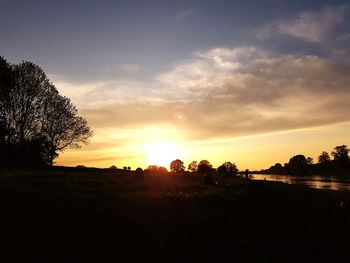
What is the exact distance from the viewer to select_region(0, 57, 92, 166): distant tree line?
196ft

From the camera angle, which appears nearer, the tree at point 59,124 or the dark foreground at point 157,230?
the dark foreground at point 157,230

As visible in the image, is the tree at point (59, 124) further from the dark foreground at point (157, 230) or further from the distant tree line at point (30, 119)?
the dark foreground at point (157, 230)

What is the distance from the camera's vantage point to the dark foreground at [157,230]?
15352 millimetres

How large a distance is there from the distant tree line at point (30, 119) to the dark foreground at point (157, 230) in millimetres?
37918

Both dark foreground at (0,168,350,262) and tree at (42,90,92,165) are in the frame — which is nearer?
dark foreground at (0,168,350,262)

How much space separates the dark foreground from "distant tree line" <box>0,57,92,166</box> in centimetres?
3792

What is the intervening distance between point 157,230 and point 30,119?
5251cm

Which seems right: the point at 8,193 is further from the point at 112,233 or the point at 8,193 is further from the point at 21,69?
the point at 21,69

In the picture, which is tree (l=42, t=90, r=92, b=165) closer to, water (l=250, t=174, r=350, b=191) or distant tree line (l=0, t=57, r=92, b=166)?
distant tree line (l=0, t=57, r=92, b=166)

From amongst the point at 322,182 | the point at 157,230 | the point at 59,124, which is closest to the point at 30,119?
the point at 59,124

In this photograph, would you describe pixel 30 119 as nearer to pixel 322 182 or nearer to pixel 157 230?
pixel 157 230

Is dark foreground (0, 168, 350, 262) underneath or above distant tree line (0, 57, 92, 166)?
underneath

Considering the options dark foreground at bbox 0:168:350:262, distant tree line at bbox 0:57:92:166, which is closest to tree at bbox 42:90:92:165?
distant tree line at bbox 0:57:92:166

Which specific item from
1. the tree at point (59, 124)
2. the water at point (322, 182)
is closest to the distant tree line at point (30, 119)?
the tree at point (59, 124)
